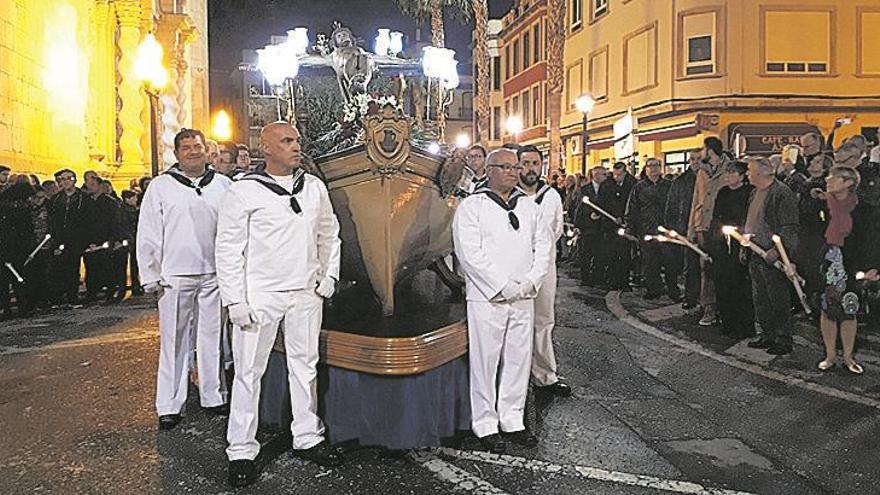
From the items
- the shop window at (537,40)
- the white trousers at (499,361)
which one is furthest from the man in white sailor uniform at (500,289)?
the shop window at (537,40)

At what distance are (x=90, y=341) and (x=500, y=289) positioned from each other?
6.07m

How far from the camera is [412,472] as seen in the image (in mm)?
5184

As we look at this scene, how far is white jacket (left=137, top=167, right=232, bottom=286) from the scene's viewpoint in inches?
240

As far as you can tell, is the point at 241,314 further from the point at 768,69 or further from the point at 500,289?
the point at 768,69

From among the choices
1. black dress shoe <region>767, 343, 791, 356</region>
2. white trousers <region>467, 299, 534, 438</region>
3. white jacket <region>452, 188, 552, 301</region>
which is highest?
white jacket <region>452, 188, 552, 301</region>

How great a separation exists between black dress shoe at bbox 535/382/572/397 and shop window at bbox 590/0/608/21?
24.9 metres

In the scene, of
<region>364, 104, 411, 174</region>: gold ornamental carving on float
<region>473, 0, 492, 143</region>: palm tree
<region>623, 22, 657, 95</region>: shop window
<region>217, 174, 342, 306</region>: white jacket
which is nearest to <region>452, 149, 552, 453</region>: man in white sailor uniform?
<region>364, 104, 411, 174</region>: gold ornamental carving on float

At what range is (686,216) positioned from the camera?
11.1 metres

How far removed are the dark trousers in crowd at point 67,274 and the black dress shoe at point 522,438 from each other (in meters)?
8.80

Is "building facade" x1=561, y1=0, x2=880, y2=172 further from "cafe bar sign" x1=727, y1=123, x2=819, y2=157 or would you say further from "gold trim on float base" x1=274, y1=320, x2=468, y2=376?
"gold trim on float base" x1=274, y1=320, x2=468, y2=376

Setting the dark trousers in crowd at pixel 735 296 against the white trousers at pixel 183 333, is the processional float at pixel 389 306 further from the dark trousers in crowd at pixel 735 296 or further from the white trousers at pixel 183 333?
the dark trousers in crowd at pixel 735 296

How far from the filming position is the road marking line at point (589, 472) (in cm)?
484

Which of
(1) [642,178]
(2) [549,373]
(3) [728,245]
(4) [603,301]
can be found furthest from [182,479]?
(1) [642,178]

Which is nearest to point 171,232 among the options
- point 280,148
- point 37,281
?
point 280,148
